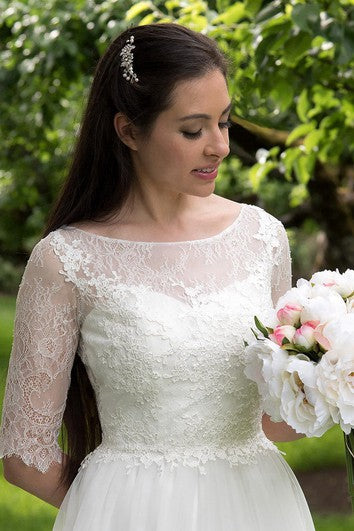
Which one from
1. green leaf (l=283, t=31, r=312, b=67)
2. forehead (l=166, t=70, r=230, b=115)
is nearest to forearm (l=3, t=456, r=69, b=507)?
forehead (l=166, t=70, r=230, b=115)

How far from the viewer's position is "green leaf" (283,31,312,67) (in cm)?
429

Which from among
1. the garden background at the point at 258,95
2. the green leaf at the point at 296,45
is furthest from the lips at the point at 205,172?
the green leaf at the point at 296,45

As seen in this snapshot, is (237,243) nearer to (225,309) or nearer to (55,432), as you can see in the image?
(225,309)

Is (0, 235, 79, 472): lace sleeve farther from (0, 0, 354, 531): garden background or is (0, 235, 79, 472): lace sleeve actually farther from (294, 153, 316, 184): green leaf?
(294, 153, 316, 184): green leaf

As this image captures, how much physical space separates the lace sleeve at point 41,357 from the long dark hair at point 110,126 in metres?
0.14

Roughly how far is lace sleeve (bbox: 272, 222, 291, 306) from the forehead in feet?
1.51

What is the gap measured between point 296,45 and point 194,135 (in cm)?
182

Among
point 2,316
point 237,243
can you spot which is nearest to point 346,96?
point 237,243

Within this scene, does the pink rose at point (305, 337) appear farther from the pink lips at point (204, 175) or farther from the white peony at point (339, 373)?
the pink lips at point (204, 175)

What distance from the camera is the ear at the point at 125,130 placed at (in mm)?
2758

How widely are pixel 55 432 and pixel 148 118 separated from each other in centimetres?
80

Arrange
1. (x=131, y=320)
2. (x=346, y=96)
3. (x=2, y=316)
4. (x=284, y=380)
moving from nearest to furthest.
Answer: (x=284, y=380), (x=131, y=320), (x=346, y=96), (x=2, y=316)

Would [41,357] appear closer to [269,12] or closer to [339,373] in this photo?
[339,373]

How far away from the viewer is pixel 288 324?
2441 millimetres
